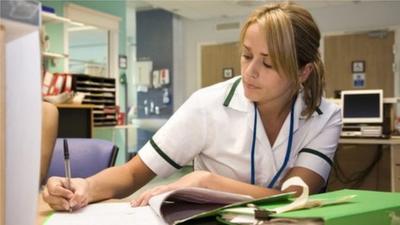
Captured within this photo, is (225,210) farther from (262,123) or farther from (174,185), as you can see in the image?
(262,123)

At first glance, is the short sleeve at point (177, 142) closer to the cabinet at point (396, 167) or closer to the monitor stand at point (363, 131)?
the cabinet at point (396, 167)

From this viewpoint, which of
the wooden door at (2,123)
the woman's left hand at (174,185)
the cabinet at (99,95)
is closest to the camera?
the wooden door at (2,123)

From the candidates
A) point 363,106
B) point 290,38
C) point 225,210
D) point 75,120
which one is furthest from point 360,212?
point 75,120

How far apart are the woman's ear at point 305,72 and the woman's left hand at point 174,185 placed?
0.42 m

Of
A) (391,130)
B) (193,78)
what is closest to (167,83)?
(193,78)

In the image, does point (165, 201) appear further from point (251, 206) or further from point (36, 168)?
point (36, 168)

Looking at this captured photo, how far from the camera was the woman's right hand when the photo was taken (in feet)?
2.80

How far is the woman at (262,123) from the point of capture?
107cm

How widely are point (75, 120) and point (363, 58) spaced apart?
4469mm

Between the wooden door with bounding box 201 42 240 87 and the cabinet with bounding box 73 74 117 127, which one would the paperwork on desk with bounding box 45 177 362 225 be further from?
the wooden door with bounding box 201 42 240 87

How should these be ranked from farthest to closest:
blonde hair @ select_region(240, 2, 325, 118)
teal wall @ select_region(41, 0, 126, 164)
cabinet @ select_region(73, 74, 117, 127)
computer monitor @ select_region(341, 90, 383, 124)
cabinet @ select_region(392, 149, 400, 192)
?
1. teal wall @ select_region(41, 0, 126, 164)
2. cabinet @ select_region(73, 74, 117, 127)
3. computer monitor @ select_region(341, 90, 383, 124)
4. cabinet @ select_region(392, 149, 400, 192)
5. blonde hair @ select_region(240, 2, 325, 118)

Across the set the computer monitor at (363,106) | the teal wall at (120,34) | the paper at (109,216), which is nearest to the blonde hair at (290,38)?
the paper at (109,216)

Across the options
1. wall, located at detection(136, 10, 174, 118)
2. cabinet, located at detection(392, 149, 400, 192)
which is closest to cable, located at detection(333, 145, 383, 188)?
cabinet, located at detection(392, 149, 400, 192)

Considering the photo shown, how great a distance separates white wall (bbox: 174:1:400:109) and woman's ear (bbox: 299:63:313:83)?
4564mm
